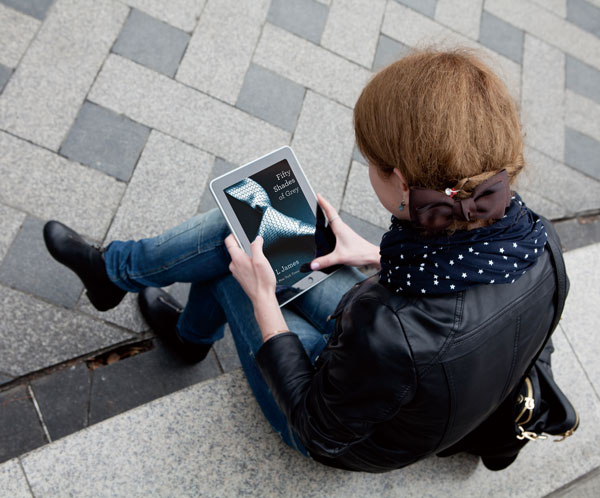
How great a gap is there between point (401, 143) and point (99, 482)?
131cm

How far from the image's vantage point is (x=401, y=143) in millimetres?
1196

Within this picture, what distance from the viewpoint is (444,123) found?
115cm

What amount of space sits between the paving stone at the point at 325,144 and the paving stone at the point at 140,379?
106 centimetres

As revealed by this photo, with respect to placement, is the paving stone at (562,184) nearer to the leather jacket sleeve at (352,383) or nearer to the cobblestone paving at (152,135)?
the cobblestone paving at (152,135)

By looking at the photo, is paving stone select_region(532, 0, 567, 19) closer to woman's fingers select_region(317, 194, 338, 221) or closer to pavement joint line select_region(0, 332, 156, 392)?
woman's fingers select_region(317, 194, 338, 221)

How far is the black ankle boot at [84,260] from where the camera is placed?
208 cm

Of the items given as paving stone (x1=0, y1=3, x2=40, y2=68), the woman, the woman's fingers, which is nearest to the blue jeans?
the woman's fingers

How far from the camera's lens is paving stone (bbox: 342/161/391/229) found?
2895 millimetres

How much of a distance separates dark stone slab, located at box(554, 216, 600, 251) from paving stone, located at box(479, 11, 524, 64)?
1220mm

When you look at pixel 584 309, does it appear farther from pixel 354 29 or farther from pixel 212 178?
pixel 354 29

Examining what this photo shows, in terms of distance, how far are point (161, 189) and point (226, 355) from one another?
2.71 ft

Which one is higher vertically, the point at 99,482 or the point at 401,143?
the point at 401,143

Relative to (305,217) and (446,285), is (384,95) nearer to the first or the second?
(446,285)

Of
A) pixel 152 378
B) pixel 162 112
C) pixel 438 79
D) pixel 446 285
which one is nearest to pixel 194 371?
pixel 152 378
